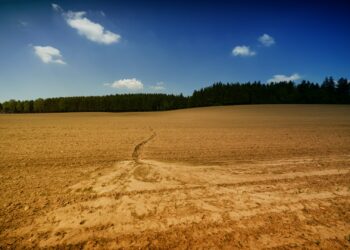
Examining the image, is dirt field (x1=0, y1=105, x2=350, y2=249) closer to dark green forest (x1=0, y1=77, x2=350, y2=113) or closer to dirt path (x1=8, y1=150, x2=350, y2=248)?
dirt path (x1=8, y1=150, x2=350, y2=248)

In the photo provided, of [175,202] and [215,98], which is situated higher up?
[215,98]

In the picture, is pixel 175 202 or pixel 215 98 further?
pixel 215 98

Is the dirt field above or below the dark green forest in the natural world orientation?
below

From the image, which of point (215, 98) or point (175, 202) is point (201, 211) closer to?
point (175, 202)

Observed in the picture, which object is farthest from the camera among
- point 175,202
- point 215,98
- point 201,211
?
point 215,98

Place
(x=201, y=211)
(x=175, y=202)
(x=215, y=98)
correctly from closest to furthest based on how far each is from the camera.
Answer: (x=201, y=211)
(x=175, y=202)
(x=215, y=98)

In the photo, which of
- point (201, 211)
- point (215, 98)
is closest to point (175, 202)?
point (201, 211)

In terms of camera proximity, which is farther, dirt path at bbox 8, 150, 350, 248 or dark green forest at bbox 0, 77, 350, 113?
dark green forest at bbox 0, 77, 350, 113

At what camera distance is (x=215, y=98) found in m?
73.8

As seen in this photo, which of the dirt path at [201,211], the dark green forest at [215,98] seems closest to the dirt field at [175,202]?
the dirt path at [201,211]

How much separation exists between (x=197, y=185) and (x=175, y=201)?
3.82ft

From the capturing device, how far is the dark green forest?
64.2 meters

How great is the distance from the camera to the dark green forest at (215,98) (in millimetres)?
64250

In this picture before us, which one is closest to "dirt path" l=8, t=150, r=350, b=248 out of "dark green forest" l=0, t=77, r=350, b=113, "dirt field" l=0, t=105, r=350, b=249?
"dirt field" l=0, t=105, r=350, b=249
